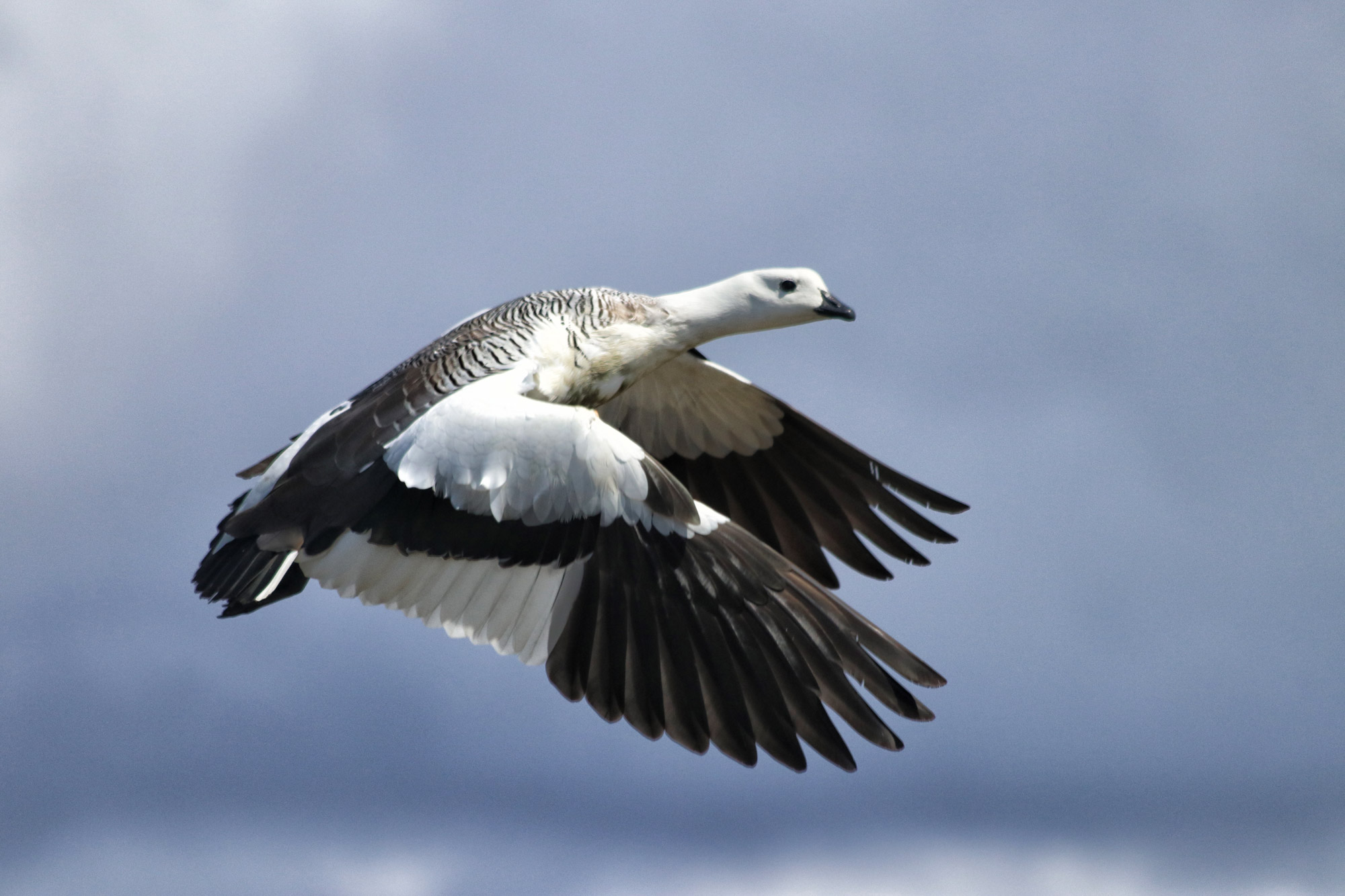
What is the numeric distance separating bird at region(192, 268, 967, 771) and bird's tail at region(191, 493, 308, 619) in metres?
0.01

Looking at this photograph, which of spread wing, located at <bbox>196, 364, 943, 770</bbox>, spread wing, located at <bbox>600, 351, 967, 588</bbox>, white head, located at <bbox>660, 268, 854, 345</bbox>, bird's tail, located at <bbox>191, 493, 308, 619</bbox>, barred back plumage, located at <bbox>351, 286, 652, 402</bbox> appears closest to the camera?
spread wing, located at <bbox>196, 364, 943, 770</bbox>

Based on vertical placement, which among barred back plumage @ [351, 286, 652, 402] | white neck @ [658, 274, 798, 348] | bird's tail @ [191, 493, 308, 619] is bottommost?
bird's tail @ [191, 493, 308, 619]

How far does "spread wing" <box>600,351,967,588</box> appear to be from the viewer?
10312mm

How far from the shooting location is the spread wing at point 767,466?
10.3 m

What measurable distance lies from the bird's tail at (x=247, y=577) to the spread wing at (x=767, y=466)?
10.7 feet

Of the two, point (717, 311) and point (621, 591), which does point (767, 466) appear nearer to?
point (717, 311)

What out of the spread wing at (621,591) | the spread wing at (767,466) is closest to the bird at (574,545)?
the spread wing at (621,591)

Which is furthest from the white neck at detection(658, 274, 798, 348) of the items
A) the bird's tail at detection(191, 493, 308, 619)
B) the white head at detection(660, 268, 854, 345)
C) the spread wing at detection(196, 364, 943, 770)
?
the bird's tail at detection(191, 493, 308, 619)

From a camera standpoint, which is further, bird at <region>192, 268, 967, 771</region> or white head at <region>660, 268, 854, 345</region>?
white head at <region>660, 268, 854, 345</region>

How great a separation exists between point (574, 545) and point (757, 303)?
105 inches

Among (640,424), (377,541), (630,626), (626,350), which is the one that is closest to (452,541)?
(377,541)

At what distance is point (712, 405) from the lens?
10.9 m

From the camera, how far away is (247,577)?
27.3 ft

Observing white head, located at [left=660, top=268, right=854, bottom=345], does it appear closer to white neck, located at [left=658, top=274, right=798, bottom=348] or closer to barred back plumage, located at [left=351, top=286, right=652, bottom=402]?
white neck, located at [left=658, top=274, right=798, bottom=348]
